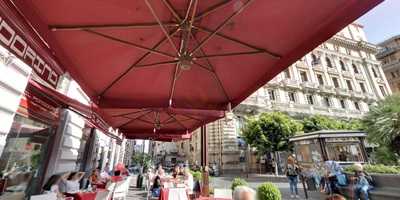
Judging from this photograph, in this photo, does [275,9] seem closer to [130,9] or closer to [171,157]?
[130,9]

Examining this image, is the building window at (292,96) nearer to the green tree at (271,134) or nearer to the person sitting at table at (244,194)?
the green tree at (271,134)

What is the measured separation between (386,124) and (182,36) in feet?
30.5

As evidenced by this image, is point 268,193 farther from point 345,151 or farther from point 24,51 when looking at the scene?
point 345,151

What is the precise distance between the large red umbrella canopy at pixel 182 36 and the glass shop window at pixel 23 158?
1.90 metres

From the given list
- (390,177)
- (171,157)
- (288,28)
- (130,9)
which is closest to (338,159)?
(390,177)

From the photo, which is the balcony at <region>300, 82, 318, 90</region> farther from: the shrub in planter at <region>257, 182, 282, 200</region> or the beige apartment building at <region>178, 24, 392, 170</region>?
the shrub in planter at <region>257, 182, 282, 200</region>

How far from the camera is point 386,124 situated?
783 cm

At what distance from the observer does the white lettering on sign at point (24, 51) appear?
3.35 meters

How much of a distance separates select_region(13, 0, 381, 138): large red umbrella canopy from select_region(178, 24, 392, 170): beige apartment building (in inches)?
709

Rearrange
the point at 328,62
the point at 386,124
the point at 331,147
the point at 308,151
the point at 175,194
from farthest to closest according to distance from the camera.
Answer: the point at 328,62 < the point at 308,151 < the point at 331,147 < the point at 386,124 < the point at 175,194

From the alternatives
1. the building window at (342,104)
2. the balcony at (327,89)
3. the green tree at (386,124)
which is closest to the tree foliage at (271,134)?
the green tree at (386,124)

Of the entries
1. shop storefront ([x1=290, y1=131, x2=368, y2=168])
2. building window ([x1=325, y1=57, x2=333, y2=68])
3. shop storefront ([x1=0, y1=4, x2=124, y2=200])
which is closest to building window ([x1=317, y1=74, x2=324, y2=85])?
building window ([x1=325, y1=57, x2=333, y2=68])

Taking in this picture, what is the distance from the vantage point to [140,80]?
392 centimetres

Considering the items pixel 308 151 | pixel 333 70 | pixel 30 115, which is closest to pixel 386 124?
pixel 308 151
